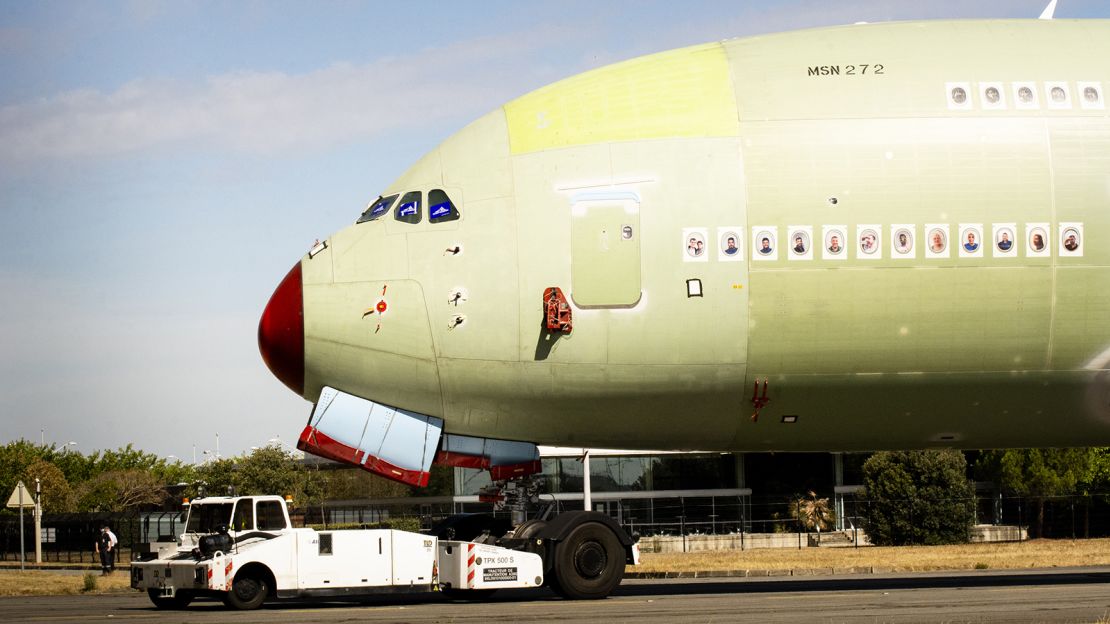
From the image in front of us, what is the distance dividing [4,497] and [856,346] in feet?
295

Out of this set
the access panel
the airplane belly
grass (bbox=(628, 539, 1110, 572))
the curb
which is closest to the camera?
the access panel

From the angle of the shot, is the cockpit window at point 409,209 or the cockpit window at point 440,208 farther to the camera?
the cockpit window at point 409,209

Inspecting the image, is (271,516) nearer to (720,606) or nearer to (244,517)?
(244,517)

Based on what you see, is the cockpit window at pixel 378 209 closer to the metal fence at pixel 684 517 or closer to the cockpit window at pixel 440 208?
the cockpit window at pixel 440 208

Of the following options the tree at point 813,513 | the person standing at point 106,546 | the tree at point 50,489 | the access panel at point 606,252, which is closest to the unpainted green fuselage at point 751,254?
the access panel at point 606,252

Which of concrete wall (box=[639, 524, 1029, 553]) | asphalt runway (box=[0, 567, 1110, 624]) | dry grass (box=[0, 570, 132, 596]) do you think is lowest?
concrete wall (box=[639, 524, 1029, 553])

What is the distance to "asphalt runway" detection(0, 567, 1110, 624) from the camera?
1986cm

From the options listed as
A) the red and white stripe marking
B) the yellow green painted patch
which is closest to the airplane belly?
the red and white stripe marking

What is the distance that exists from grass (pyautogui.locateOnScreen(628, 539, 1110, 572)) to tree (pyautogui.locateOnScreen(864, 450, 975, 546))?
726cm

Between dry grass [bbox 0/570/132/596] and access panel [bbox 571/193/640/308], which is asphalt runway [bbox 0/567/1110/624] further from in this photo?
access panel [bbox 571/193/640/308]

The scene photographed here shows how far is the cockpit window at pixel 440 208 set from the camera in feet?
73.8

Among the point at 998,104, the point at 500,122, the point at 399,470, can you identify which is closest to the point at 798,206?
the point at 998,104

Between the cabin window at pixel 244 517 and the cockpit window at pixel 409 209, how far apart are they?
26.2 feet

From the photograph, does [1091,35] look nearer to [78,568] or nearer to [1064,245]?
[1064,245]
